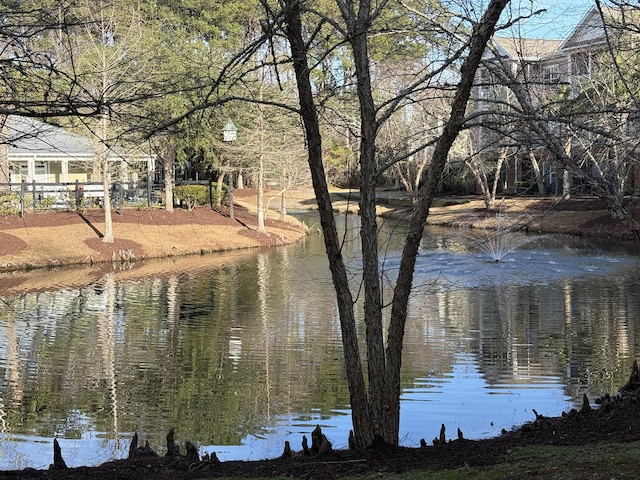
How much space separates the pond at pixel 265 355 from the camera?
1088cm

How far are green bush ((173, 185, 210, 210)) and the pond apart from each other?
15811mm

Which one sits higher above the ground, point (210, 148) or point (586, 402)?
point (210, 148)

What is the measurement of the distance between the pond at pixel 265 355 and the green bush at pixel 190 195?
51.9 ft

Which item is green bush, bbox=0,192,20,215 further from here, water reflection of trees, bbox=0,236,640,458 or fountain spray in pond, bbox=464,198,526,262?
fountain spray in pond, bbox=464,198,526,262

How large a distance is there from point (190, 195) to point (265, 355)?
95.2 feet

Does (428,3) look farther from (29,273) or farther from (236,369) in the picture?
(29,273)

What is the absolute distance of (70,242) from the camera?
105ft

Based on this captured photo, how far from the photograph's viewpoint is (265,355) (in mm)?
15352

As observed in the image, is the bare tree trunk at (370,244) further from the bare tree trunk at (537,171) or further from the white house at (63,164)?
the white house at (63,164)

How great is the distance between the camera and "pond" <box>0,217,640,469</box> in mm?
10883

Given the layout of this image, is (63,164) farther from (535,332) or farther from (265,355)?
(535,332)

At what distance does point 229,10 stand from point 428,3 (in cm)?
4390

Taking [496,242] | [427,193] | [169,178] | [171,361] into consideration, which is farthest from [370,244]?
[169,178]

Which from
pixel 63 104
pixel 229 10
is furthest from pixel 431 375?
pixel 229 10
